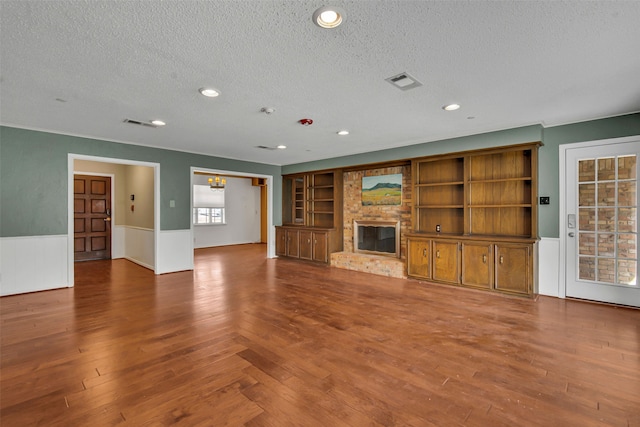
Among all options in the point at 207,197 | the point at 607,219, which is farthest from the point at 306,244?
the point at 607,219

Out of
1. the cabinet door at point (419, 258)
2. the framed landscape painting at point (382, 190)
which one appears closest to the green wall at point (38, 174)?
the framed landscape painting at point (382, 190)

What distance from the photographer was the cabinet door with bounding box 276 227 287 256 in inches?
302

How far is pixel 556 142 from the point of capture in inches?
167

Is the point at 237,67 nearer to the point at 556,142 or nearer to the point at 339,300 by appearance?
the point at 339,300

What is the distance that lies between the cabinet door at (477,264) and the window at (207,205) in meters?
7.65

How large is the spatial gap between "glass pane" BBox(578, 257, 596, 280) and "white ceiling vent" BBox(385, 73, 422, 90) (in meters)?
3.46

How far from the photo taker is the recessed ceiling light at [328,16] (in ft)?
5.93

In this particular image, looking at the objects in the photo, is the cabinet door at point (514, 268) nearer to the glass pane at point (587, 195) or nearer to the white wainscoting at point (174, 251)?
the glass pane at point (587, 195)

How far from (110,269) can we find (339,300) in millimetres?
5058

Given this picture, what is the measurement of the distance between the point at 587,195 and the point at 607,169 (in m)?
0.39

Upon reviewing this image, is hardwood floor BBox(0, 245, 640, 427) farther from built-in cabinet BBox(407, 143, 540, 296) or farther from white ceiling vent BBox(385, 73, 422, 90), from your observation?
white ceiling vent BBox(385, 73, 422, 90)

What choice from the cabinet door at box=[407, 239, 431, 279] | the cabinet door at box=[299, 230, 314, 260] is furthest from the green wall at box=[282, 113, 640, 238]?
the cabinet door at box=[299, 230, 314, 260]

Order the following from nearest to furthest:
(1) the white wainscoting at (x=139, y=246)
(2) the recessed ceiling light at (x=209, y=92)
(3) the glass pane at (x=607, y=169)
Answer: (2) the recessed ceiling light at (x=209, y=92) → (3) the glass pane at (x=607, y=169) → (1) the white wainscoting at (x=139, y=246)

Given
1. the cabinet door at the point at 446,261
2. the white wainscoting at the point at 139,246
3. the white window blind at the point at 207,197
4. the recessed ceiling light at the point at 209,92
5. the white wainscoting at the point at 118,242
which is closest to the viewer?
the recessed ceiling light at the point at 209,92
